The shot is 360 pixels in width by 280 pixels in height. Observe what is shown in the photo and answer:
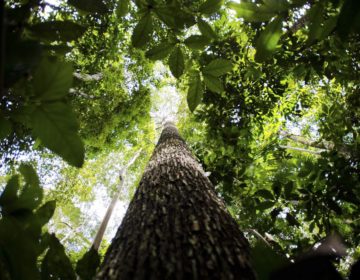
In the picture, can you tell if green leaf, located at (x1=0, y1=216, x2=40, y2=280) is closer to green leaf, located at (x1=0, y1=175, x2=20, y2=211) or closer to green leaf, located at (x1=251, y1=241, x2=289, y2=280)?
green leaf, located at (x1=0, y1=175, x2=20, y2=211)

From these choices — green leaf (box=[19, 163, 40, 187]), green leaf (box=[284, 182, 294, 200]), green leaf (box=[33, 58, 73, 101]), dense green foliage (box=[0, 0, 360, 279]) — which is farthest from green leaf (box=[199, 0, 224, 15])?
green leaf (box=[284, 182, 294, 200])

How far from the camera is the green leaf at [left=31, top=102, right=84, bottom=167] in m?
0.59

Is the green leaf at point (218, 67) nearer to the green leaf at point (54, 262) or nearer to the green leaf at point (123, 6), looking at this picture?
the green leaf at point (123, 6)

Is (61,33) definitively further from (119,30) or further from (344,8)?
(119,30)

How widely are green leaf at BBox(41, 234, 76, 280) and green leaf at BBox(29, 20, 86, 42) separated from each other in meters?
0.63

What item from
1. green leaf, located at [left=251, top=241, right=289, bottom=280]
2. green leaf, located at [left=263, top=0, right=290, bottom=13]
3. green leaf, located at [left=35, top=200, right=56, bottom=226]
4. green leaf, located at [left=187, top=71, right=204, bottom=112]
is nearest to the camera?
green leaf, located at [left=251, top=241, right=289, bottom=280]

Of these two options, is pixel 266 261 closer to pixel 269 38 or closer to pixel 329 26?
pixel 269 38

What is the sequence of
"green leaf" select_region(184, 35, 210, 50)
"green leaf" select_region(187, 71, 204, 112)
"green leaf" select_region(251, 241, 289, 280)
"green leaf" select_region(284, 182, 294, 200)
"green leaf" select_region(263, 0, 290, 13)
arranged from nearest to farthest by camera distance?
"green leaf" select_region(251, 241, 289, 280) < "green leaf" select_region(263, 0, 290, 13) < "green leaf" select_region(184, 35, 210, 50) < "green leaf" select_region(187, 71, 204, 112) < "green leaf" select_region(284, 182, 294, 200)

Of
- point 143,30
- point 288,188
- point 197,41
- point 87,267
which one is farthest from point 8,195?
point 288,188

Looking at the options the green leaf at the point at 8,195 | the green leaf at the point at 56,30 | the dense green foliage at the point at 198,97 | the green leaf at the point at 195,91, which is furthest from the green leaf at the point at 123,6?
the green leaf at the point at 8,195

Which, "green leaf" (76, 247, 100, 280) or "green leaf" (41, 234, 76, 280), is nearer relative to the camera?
"green leaf" (41, 234, 76, 280)

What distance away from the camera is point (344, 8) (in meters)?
0.76

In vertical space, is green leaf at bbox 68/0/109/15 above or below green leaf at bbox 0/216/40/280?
above

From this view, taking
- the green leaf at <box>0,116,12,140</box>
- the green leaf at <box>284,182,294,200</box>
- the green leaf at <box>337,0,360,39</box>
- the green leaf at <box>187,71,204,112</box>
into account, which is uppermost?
the green leaf at <box>284,182,294,200</box>
